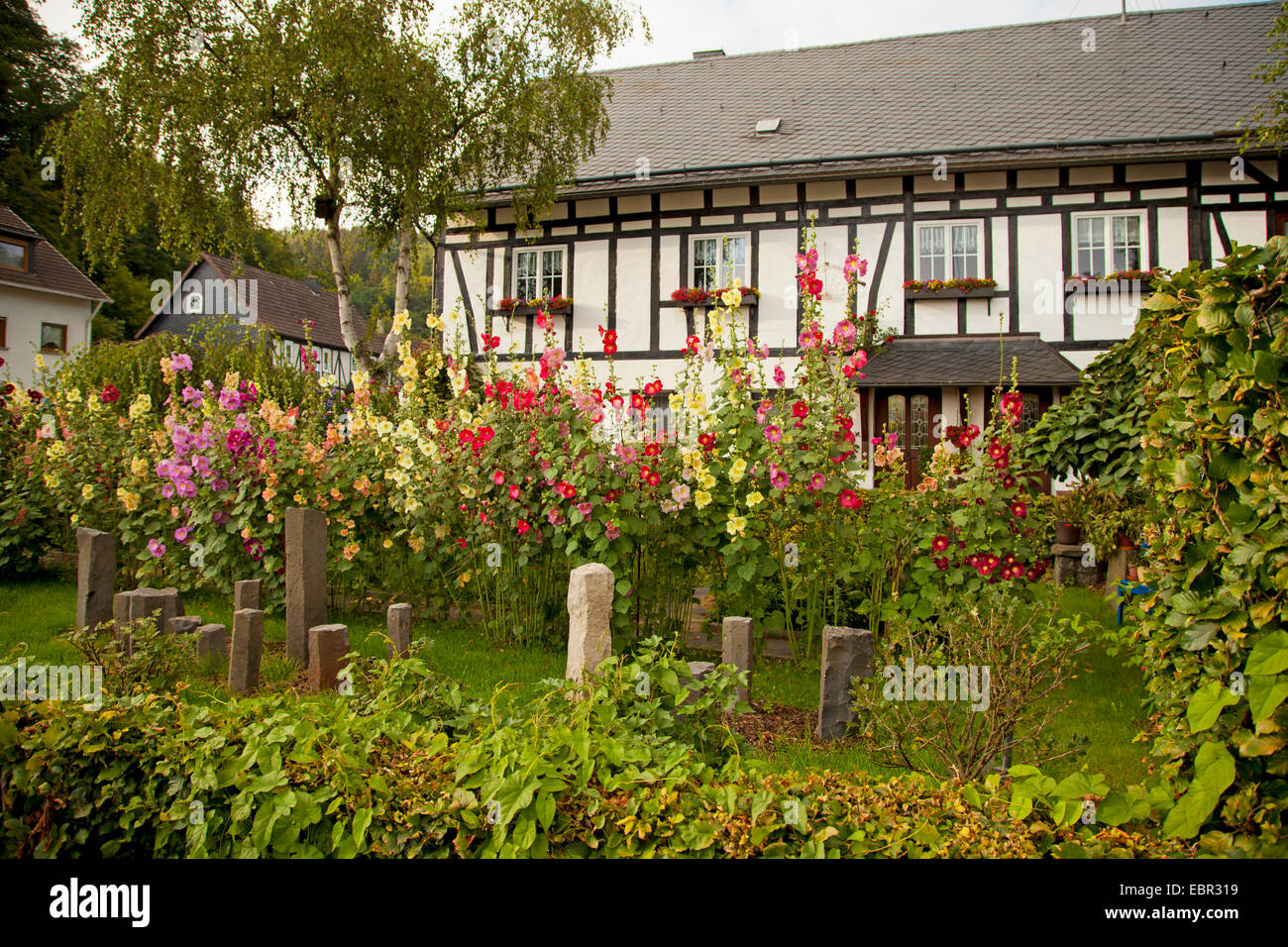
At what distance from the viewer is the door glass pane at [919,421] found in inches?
559

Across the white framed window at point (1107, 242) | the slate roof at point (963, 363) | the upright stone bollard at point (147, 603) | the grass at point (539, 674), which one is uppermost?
the white framed window at point (1107, 242)

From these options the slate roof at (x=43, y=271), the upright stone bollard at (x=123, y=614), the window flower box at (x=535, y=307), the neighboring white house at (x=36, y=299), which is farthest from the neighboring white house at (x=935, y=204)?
the neighboring white house at (x=36, y=299)

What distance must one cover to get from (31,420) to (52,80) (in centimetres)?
3095

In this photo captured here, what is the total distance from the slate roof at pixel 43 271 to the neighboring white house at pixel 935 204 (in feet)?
57.7

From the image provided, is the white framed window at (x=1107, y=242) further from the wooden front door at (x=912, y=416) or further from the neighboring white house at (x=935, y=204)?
the wooden front door at (x=912, y=416)

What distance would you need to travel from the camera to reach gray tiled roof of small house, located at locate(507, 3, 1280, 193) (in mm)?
14211

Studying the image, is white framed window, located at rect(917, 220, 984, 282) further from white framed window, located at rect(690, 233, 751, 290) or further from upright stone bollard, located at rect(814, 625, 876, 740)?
upright stone bollard, located at rect(814, 625, 876, 740)

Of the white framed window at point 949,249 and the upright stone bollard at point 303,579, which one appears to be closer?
the upright stone bollard at point 303,579

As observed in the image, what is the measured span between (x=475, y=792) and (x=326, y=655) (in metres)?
2.35

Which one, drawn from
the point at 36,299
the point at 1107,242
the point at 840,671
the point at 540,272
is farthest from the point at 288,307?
the point at 840,671

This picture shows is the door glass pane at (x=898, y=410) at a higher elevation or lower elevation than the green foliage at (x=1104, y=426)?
higher

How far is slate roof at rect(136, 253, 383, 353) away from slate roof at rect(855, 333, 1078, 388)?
2250 cm

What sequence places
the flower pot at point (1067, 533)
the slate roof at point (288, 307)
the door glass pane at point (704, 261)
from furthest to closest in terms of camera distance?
the slate roof at point (288, 307), the door glass pane at point (704, 261), the flower pot at point (1067, 533)

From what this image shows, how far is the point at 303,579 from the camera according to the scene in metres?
4.79
